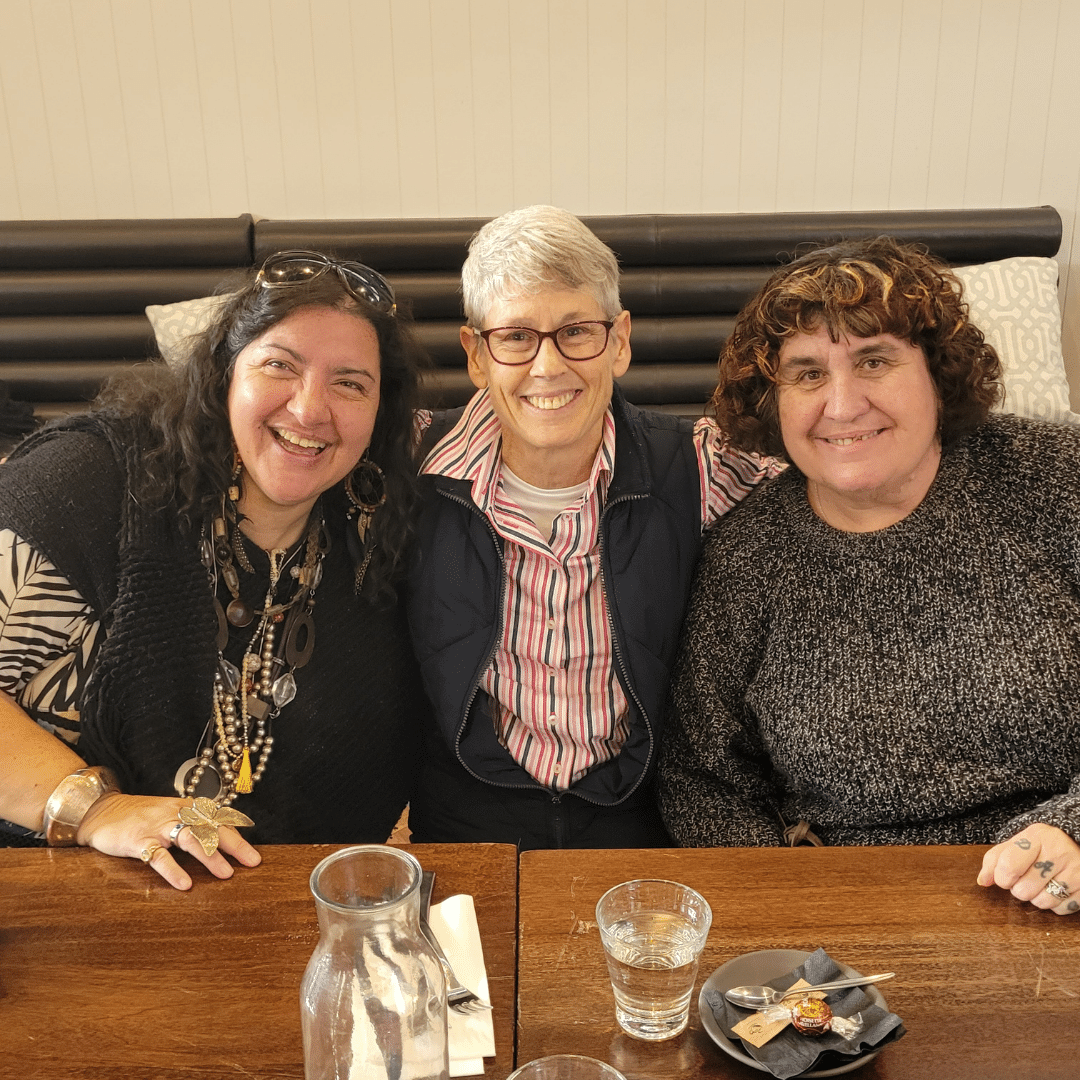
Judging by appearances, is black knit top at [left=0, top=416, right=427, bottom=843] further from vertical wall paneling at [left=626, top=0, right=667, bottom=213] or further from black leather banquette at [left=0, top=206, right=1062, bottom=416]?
vertical wall paneling at [left=626, top=0, right=667, bottom=213]

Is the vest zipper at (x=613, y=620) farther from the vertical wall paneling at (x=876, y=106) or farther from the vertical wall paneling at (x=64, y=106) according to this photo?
the vertical wall paneling at (x=64, y=106)

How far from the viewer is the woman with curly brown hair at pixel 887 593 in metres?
1.55


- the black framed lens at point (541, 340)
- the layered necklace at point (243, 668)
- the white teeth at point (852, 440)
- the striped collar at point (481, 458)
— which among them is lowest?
the layered necklace at point (243, 668)

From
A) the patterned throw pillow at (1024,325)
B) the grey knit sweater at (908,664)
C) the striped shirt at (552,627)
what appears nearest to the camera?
the grey knit sweater at (908,664)

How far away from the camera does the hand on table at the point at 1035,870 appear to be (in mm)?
1134

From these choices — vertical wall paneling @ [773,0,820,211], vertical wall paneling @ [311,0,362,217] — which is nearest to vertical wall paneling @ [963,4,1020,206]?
vertical wall paneling @ [773,0,820,211]

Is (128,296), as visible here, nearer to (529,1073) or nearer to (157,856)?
(157,856)

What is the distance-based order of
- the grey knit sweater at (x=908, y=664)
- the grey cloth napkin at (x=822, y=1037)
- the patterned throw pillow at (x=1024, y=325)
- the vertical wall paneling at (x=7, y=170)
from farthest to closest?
the vertical wall paneling at (x=7, y=170) → the patterned throw pillow at (x=1024, y=325) → the grey knit sweater at (x=908, y=664) → the grey cloth napkin at (x=822, y=1037)

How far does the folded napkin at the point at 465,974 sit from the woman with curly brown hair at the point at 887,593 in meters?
0.64

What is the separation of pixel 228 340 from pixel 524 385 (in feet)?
1.51

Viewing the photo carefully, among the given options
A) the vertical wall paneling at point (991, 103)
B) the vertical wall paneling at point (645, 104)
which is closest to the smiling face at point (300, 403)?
the vertical wall paneling at point (645, 104)

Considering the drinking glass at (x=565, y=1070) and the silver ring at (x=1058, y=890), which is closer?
the drinking glass at (x=565, y=1070)

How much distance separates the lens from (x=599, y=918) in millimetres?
1032

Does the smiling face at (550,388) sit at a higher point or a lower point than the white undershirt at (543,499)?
higher
